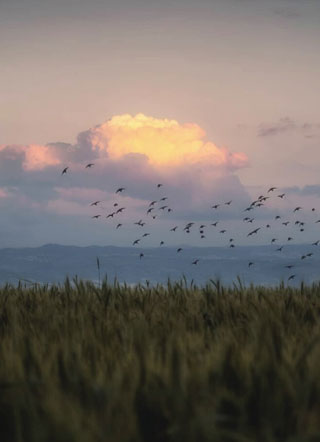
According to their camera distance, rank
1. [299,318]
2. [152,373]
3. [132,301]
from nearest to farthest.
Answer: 1. [152,373]
2. [299,318]
3. [132,301]

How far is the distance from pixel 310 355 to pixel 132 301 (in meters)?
4.13

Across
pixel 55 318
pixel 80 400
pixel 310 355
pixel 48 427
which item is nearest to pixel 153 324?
pixel 55 318

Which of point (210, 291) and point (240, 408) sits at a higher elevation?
point (210, 291)

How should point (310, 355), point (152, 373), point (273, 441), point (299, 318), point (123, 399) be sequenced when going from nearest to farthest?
1. point (273, 441)
2. point (123, 399)
3. point (152, 373)
4. point (310, 355)
5. point (299, 318)

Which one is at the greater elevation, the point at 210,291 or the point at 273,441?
the point at 210,291

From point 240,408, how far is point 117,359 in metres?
1.10

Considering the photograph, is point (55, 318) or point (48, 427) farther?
point (55, 318)

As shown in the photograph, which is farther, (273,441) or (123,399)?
(123,399)

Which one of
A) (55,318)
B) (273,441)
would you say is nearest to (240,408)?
(273,441)

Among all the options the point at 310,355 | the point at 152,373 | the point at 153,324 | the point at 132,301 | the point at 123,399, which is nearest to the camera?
the point at 123,399

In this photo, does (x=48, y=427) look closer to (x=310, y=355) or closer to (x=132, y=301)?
(x=310, y=355)

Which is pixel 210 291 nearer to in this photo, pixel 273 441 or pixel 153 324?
pixel 153 324

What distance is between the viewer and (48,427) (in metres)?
3.09

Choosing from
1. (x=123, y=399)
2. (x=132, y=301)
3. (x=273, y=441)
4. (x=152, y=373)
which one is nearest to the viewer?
(x=273, y=441)
